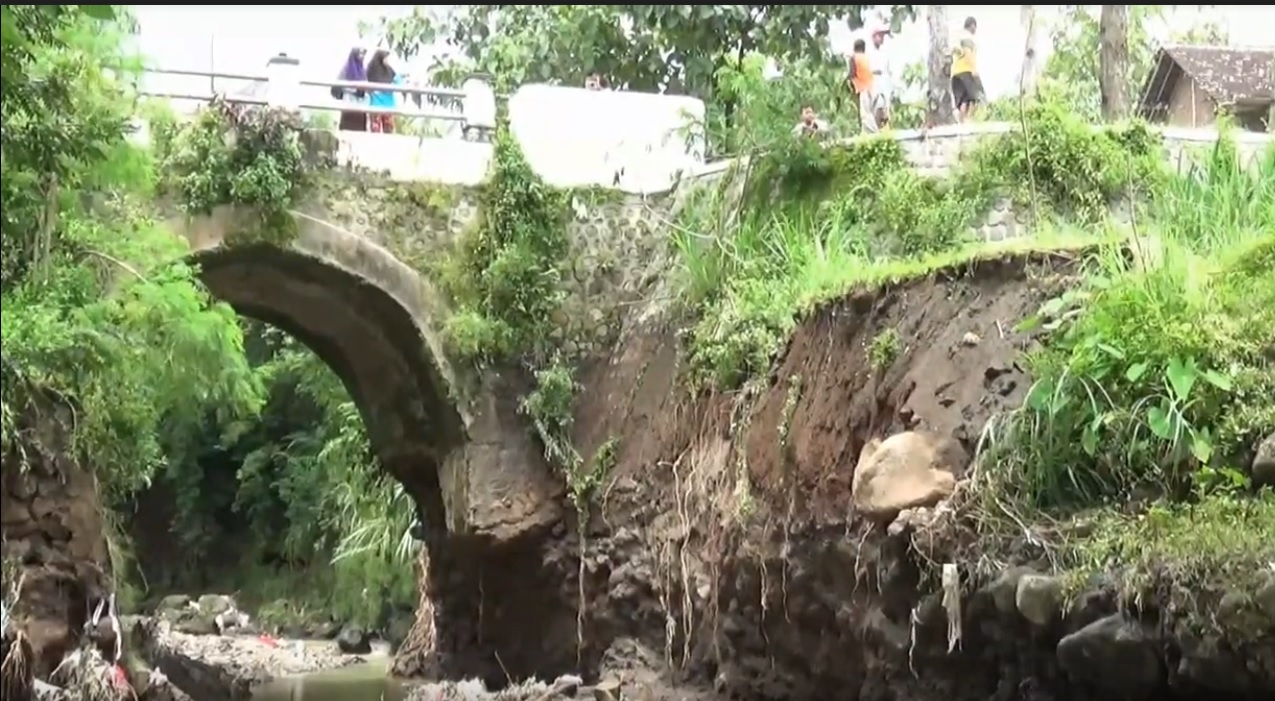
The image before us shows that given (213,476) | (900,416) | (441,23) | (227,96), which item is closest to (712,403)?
(900,416)

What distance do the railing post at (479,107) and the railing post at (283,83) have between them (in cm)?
129

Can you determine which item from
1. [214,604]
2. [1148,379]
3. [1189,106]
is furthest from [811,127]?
[214,604]

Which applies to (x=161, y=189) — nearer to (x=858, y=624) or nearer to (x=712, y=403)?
(x=712, y=403)

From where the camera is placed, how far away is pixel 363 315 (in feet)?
36.8

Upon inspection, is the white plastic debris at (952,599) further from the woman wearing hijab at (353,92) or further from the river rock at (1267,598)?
the woman wearing hijab at (353,92)

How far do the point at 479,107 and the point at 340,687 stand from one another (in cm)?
532

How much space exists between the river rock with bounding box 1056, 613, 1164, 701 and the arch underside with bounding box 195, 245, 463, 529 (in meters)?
5.90

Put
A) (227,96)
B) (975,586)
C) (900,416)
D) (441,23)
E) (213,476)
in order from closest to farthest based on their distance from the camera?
(975,586) → (900,416) → (441,23) → (227,96) → (213,476)

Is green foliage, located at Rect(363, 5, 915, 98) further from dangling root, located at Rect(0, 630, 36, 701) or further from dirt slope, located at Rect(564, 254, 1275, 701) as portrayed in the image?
dangling root, located at Rect(0, 630, 36, 701)

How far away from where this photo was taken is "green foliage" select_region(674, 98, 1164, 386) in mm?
9320

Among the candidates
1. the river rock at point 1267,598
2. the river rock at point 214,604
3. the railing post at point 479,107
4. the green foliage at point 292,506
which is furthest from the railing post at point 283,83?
the river rock at point 214,604

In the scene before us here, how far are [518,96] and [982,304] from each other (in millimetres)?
4809

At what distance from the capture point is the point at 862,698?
7.74 meters

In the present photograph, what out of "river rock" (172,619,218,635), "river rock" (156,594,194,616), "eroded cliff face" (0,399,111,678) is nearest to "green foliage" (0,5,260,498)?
"eroded cliff face" (0,399,111,678)
